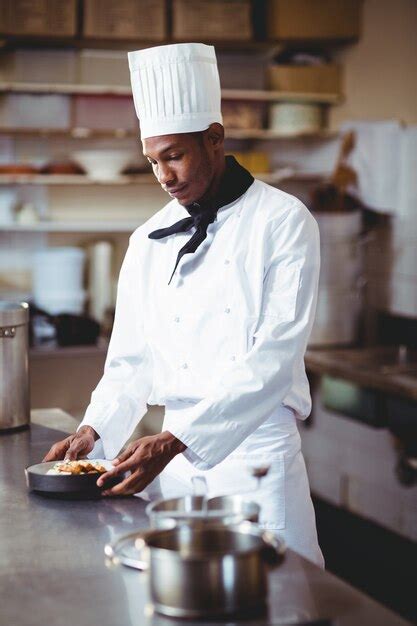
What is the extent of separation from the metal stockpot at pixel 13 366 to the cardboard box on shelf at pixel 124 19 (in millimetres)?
2915

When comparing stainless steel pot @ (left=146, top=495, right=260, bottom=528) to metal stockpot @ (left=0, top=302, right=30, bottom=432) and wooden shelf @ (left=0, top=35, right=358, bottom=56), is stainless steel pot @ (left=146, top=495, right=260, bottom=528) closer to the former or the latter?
metal stockpot @ (left=0, top=302, right=30, bottom=432)

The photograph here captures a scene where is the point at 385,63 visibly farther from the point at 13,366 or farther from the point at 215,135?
the point at 13,366

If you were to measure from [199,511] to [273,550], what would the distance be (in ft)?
0.48

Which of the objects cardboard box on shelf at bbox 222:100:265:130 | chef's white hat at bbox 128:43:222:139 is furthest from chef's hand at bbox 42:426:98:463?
cardboard box on shelf at bbox 222:100:265:130

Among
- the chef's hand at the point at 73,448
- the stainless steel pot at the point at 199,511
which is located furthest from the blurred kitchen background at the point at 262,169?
the stainless steel pot at the point at 199,511

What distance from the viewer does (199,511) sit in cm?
134

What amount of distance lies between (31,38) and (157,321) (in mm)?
3325

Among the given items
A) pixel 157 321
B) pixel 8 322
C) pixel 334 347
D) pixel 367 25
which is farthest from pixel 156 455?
pixel 367 25

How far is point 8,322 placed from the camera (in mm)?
2631

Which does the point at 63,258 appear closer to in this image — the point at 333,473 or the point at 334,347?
the point at 334,347

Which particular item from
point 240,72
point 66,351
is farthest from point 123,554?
point 240,72

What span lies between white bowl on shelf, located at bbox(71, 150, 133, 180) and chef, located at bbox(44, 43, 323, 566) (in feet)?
9.63

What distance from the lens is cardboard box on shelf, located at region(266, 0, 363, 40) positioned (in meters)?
5.38

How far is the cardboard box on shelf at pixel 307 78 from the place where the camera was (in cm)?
557
